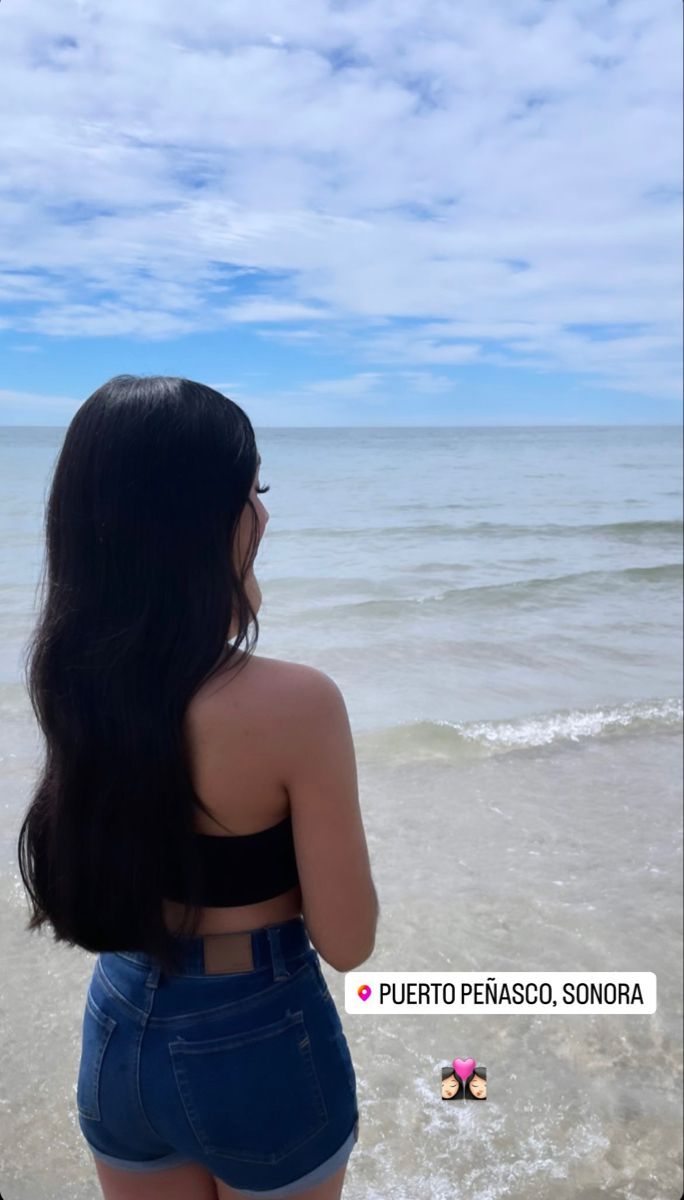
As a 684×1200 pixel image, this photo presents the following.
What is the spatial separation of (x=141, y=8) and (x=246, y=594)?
51.6 inches

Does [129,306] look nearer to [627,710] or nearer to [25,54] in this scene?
[25,54]

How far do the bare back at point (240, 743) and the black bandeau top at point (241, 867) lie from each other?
21 millimetres

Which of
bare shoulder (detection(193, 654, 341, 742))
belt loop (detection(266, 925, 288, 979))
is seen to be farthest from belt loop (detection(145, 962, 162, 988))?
bare shoulder (detection(193, 654, 341, 742))

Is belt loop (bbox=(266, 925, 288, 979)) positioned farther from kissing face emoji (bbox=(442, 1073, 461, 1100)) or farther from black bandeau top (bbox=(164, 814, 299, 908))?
kissing face emoji (bbox=(442, 1073, 461, 1100))

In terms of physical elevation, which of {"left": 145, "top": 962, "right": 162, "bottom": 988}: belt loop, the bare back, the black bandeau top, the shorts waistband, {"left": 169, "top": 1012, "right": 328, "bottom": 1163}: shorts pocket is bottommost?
{"left": 169, "top": 1012, "right": 328, "bottom": 1163}: shorts pocket

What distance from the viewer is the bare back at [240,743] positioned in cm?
84

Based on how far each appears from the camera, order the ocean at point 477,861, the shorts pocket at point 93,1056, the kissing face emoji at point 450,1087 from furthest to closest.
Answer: the kissing face emoji at point 450,1087 → the ocean at point 477,861 → the shorts pocket at point 93,1056

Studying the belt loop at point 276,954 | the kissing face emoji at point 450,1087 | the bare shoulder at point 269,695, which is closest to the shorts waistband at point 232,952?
the belt loop at point 276,954

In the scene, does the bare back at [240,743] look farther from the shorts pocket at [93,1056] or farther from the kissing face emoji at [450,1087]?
the kissing face emoji at [450,1087]

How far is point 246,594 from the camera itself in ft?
2.95

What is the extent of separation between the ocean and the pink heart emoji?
0.04m

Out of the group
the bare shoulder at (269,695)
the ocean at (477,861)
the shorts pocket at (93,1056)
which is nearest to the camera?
the bare shoulder at (269,695)

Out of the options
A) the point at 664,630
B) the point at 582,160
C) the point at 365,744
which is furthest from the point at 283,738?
the point at 664,630

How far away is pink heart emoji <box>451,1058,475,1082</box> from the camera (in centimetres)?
195
